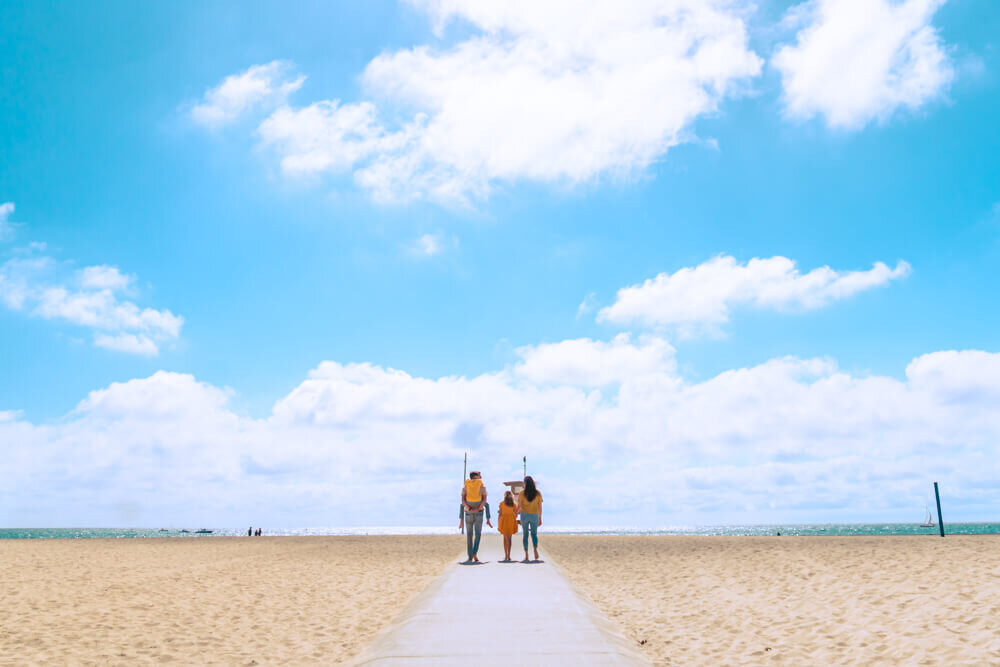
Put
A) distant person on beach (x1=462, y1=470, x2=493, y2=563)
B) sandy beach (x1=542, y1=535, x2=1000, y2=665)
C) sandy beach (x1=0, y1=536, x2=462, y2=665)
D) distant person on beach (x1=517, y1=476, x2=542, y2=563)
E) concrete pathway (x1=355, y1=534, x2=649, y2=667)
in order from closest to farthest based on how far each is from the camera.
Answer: concrete pathway (x1=355, y1=534, x2=649, y2=667), sandy beach (x1=542, y1=535, x2=1000, y2=665), sandy beach (x1=0, y1=536, x2=462, y2=665), distant person on beach (x1=462, y1=470, x2=493, y2=563), distant person on beach (x1=517, y1=476, x2=542, y2=563)

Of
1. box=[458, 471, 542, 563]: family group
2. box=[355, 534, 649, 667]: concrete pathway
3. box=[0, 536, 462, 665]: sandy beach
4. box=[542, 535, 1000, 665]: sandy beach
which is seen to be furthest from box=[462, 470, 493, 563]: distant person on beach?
box=[355, 534, 649, 667]: concrete pathway

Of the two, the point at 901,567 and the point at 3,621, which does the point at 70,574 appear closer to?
the point at 3,621

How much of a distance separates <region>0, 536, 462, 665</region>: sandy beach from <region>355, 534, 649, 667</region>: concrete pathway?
1133 millimetres

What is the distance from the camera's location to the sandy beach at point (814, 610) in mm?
7277

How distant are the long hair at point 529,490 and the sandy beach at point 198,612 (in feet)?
9.88

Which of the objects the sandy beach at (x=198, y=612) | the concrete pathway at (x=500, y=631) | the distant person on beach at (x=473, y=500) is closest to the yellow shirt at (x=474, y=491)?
the distant person on beach at (x=473, y=500)

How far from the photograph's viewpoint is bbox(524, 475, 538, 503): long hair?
13.6 meters

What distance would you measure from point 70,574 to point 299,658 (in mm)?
13204

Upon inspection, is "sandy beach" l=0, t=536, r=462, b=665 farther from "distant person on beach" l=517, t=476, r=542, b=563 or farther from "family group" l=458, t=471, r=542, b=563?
"distant person on beach" l=517, t=476, r=542, b=563

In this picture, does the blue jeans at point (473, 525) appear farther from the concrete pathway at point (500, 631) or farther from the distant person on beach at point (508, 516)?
the concrete pathway at point (500, 631)

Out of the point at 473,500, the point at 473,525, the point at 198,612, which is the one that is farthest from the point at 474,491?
the point at 198,612

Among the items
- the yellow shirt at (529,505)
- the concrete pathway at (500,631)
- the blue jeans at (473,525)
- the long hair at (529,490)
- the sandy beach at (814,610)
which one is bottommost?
the sandy beach at (814,610)

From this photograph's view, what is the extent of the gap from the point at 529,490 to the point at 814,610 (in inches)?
235

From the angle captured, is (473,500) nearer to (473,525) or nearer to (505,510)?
(473,525)
